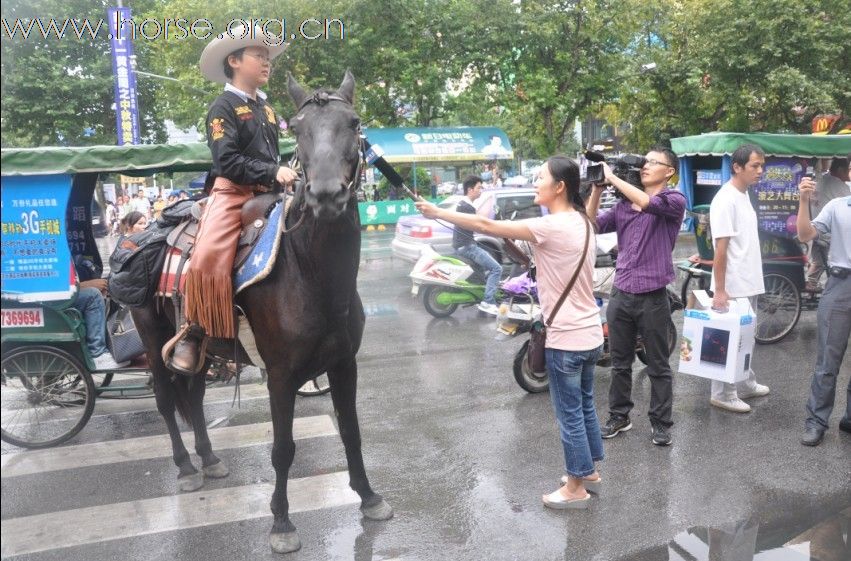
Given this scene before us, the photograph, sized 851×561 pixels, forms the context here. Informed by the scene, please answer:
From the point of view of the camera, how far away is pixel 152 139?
24734 millimetres

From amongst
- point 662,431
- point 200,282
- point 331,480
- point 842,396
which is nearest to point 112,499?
point 331,480

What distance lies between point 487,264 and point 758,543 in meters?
6.66

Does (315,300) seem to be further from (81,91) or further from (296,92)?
(81,91)

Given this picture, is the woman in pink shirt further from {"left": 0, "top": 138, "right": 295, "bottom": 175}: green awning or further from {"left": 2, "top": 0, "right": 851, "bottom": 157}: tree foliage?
{"left": 2, "top": 0, "right": 851, "bottom": 157}: tree foliage

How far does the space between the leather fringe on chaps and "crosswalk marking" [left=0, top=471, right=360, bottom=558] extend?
1166 millimetres

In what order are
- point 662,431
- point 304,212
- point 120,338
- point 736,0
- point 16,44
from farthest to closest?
point 736,0
point 120,338
point 662,431
point 304,212
point 16,44

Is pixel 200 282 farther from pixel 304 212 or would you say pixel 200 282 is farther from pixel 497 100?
pixel 497 100

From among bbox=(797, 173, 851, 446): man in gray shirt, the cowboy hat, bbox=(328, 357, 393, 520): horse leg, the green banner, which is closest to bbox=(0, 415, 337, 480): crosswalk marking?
bbox=(328, 357, 393, 520): horse leg

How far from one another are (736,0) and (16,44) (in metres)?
20.0

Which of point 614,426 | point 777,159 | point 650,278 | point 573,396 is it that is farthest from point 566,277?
point 777,159

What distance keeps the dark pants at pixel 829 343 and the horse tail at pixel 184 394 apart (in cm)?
453

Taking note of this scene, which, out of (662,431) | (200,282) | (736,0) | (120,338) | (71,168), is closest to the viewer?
(200,282)

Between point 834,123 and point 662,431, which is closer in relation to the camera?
point 662,431

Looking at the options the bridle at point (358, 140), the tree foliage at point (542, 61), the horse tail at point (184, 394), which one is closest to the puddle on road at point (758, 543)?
the bridle at point (358, 140)
